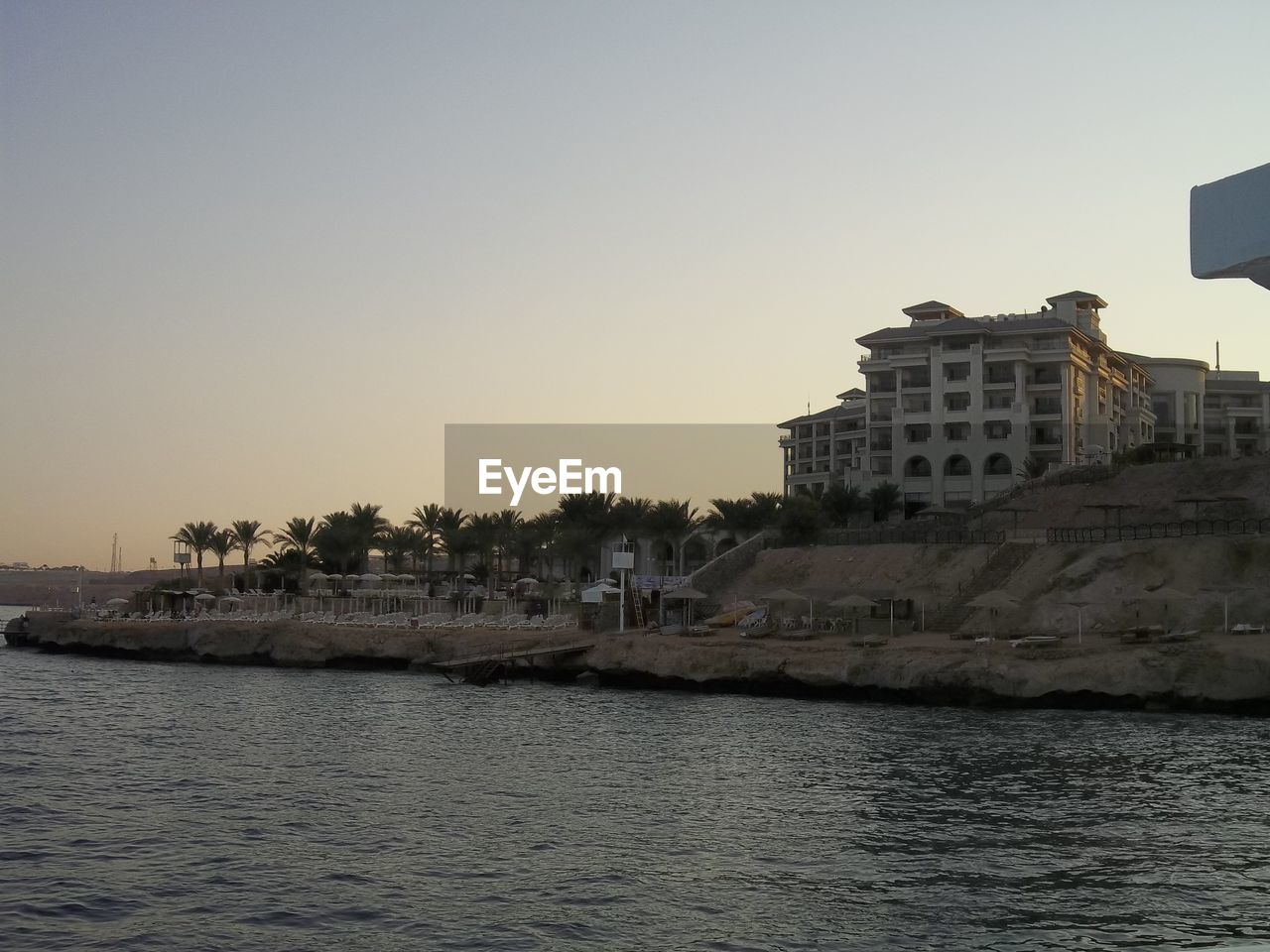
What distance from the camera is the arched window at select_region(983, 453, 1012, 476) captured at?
96875mm

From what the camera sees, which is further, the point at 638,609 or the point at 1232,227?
the point at 638,609

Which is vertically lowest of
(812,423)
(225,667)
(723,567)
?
(225,667)

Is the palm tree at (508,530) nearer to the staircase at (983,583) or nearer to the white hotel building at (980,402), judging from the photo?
the white hotel building at (980,402)

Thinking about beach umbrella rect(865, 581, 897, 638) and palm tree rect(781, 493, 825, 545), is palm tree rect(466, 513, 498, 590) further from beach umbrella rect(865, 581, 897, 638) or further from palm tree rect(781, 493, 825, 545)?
beach umbrella rect(865, 581, 897, 638)

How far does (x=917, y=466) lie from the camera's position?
328ft

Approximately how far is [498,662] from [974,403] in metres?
52.5

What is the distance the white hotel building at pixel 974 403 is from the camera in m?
97.1

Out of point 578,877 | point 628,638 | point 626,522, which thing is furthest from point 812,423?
point 578,877

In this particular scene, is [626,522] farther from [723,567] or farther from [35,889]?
[35,889]

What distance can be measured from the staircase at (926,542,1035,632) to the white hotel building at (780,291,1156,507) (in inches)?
1234

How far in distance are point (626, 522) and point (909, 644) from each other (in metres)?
39.0

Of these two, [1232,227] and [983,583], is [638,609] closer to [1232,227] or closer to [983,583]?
[983,583]

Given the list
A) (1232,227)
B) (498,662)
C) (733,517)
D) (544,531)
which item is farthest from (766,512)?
(1232,227)

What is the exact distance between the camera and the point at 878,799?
27984 mm
